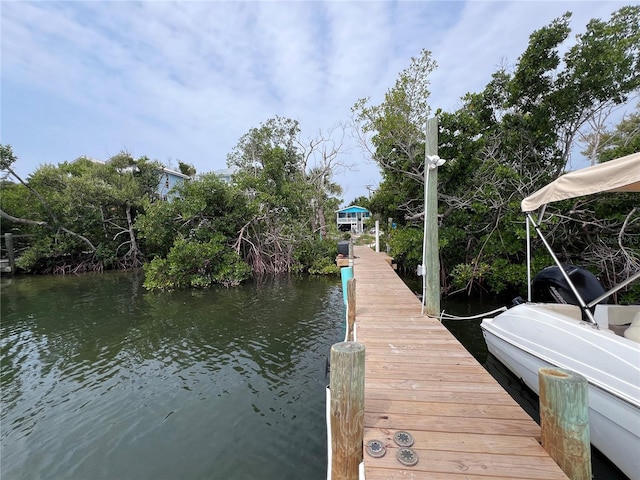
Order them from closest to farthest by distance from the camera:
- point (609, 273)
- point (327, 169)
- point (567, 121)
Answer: point (609, 273)
point (567, 121)
point (327, 169)

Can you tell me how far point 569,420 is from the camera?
66.6 inches

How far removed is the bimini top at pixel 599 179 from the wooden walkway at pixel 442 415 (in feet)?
7.59

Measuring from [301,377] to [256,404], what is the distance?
37.6 inches

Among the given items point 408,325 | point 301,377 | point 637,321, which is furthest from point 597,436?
point 301,377

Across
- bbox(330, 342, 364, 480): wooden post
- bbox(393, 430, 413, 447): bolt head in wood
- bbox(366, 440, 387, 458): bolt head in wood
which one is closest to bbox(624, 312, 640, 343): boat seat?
bbox(393, 430, 413, 447): bolt head in wood

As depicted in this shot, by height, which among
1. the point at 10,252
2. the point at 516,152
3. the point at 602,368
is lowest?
the point at 602,368

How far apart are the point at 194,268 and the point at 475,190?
11.2 m

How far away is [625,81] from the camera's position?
7.52 m

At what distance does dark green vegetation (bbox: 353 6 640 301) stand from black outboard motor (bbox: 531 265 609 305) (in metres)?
2.24

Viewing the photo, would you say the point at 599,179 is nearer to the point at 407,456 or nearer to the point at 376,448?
the point at 407,456

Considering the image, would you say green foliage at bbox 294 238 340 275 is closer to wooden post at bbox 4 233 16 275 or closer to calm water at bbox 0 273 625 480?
calm water at bbox 0 273 625 480

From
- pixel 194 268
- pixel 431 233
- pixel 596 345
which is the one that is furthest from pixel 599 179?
pixel 194 268

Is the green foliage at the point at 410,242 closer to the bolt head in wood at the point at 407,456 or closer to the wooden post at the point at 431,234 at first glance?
the wooden post at the point at 431,234

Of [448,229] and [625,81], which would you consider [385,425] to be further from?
[625,81]
